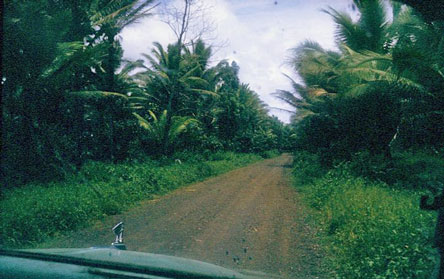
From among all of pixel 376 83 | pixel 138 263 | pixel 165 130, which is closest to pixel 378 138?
pixel 376 83

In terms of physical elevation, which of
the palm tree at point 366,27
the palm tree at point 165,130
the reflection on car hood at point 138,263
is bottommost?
the reflection on car hood at point 138,263

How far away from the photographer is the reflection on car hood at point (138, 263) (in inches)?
77.9

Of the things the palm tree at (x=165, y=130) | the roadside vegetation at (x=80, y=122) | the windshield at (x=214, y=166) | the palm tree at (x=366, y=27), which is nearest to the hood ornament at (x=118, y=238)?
the windshield at (x=214, y=166)

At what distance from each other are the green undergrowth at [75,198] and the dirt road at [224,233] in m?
0.29

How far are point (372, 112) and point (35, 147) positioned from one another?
9.37 metres

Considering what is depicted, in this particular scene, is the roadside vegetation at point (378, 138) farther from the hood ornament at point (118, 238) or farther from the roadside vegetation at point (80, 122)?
the roadside vegetation at point (80, 122)

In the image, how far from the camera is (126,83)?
569 inches

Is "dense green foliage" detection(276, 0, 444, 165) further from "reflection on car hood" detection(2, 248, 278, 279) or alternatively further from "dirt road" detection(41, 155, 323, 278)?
"reflection on car hood" detection(2, 248, 278, 279)

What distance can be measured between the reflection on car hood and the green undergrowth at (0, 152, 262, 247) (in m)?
3.65

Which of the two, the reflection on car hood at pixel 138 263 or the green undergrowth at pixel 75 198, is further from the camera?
the green undergrowth at pixel 75 198

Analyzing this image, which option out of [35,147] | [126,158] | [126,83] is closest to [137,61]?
[126,83]

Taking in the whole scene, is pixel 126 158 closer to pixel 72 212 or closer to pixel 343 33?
pixel 72 212

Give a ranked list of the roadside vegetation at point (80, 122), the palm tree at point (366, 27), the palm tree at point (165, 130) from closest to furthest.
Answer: the roadside vegetation at point (80, 122), the palm tree at point (366, 27), the palm tree at point (165, 130)

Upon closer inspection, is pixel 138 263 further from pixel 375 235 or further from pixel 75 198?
pixel 75 198
